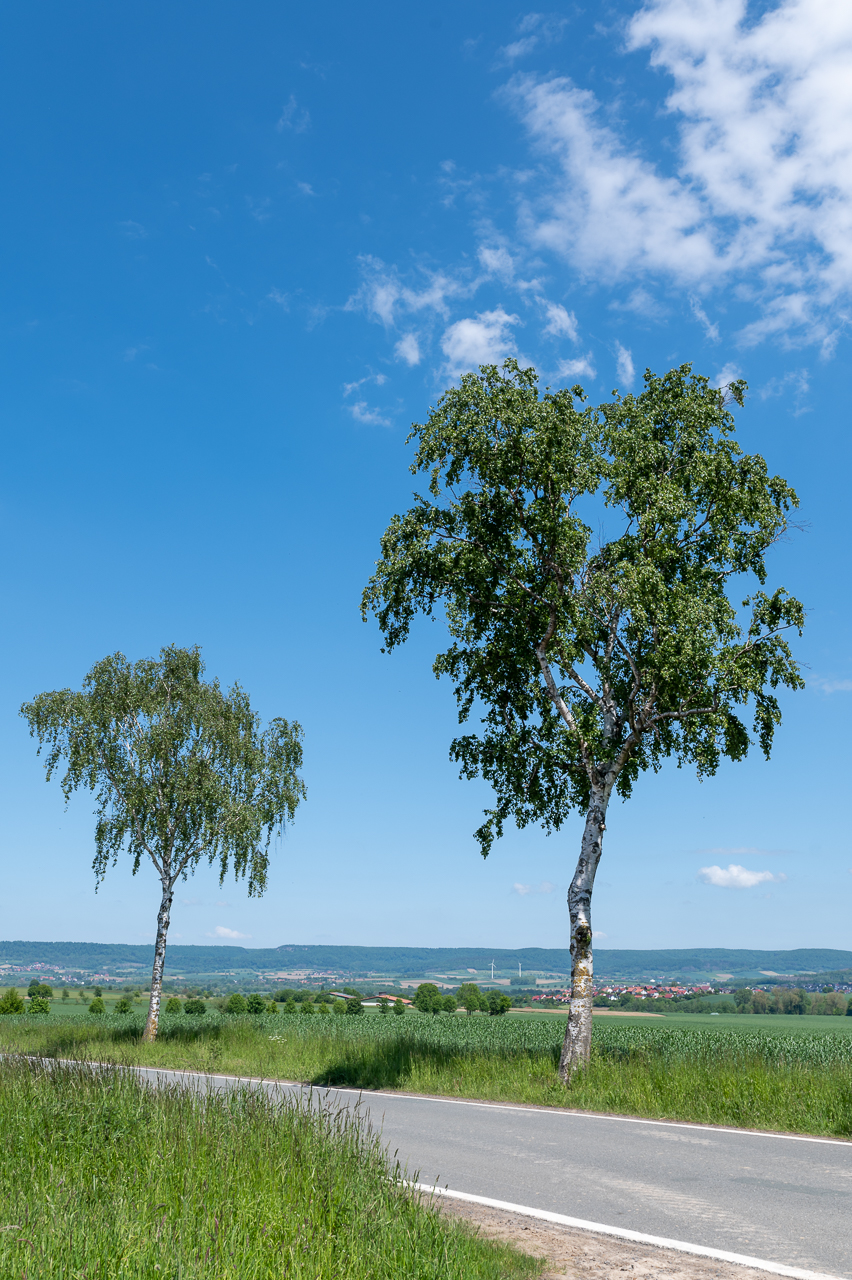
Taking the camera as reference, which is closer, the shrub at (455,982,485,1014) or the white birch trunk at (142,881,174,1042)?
the white birch trunk at (142,881,174,1042)

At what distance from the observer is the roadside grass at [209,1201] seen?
4.53 m

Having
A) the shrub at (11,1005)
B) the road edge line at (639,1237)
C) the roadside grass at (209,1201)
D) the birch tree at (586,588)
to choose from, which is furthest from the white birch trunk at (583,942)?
the shrub at (11,1005)

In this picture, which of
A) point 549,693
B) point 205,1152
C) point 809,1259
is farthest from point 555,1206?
point 549,693

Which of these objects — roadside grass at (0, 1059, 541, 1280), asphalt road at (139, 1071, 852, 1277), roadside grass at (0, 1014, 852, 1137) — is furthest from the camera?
roadside grass at (0, 1014, 852, 1137)

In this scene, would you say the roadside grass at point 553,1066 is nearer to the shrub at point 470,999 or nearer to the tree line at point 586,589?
the tree line at point 586,589

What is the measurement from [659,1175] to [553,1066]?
8.90 m

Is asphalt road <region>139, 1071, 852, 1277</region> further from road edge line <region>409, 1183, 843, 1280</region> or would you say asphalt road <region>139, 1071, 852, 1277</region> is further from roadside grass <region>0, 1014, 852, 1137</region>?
roadside grass <region>0, 1014, 852, 1137</region>

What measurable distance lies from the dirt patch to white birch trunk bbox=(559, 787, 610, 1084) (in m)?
9.75

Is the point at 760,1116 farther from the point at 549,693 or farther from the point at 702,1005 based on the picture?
the point at 702,1005

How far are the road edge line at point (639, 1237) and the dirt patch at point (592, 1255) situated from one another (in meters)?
0.07

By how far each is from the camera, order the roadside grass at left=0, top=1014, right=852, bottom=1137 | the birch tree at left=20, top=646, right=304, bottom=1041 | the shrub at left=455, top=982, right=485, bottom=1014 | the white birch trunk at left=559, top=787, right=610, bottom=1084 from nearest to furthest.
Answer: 1. the roadside grass at left=0, top=1014, right=852, bottom=1137
2. the white birch trunk at left=559, top=787, right=610, bottom=1084
3. the birch tree at left=20, top=646, right=304, bottom=1041
4. the shrub at left=455, top=982, right=485, bottom=1014

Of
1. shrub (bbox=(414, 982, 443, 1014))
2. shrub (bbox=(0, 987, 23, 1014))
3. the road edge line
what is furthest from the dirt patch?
shrub (bbox=(414, 982, 443, 1014))

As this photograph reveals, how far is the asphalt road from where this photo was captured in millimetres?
6828

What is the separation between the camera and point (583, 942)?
1725 centimetres
